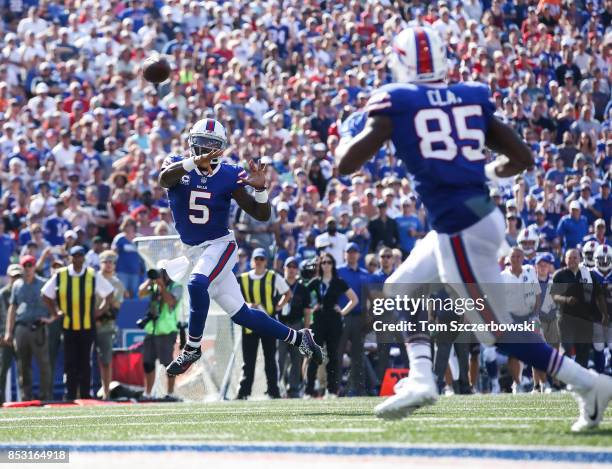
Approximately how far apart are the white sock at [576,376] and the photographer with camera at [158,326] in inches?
302

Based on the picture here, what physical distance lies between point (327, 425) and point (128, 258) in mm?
8088

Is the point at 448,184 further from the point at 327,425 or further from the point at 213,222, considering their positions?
the point at 213,222

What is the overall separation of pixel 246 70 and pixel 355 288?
20.6 feet

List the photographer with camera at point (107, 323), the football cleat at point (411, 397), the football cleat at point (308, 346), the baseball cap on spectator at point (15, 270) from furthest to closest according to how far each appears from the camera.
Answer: the baseball cap on spectator at point (15, 270) < the photographer with camera at point (107, 323) < the football cleat at point (308, 346) < the football cleat at point (411, 397)

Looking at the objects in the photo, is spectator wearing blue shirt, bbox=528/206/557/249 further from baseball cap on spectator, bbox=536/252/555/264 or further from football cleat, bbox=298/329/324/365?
football cleat, bbox=298/329/324/365

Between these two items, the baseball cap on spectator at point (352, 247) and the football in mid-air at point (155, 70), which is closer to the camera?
the football in mid-air at point (155, 70)

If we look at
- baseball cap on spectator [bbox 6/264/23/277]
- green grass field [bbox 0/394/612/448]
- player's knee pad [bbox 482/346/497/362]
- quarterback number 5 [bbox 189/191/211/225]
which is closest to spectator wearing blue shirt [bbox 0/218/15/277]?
baseball cap on spectator [bbox 6/264/23/277]

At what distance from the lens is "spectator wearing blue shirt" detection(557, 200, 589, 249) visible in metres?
14.7

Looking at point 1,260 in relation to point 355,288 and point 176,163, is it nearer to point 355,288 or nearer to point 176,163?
point 355,288

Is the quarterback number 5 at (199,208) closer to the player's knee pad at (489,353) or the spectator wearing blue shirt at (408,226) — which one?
the player's knee pad at (489,353)

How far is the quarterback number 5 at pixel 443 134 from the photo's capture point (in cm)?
581

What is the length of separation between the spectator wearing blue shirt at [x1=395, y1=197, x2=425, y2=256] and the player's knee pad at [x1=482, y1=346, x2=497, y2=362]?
166cm

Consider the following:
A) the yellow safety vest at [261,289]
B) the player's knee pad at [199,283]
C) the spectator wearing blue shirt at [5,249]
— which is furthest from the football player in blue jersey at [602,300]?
the spectator wearing blue shirt at [5,249]

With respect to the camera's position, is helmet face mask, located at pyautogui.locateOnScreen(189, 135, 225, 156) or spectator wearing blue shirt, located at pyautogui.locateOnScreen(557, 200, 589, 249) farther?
spectator wearing blue shirt, located at pyautogui.locateOnScreen(557, 200, 589, 249)
